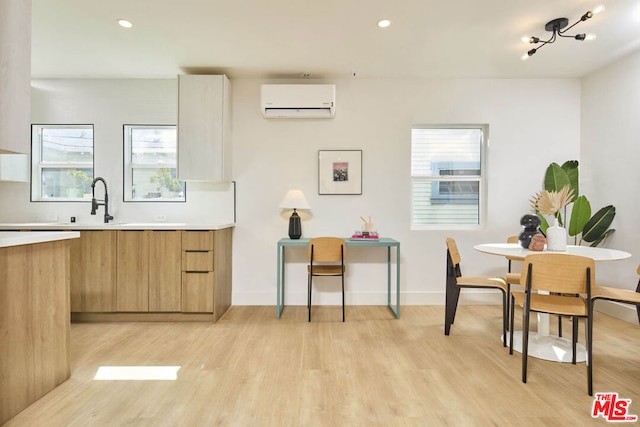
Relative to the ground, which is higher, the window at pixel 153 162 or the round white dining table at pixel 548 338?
the window at pixel 153 162

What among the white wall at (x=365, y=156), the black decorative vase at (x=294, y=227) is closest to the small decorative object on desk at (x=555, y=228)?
the white wall at (x=365, y=156)

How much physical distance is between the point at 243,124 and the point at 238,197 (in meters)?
0.88

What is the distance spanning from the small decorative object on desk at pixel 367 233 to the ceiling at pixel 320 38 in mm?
1735

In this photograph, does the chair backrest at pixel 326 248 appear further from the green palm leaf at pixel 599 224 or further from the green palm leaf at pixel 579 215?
the green palm leaf at pixel 599 224

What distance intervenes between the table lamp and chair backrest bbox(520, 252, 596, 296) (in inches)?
85.8

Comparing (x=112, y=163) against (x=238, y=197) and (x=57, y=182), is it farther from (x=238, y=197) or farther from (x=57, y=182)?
(x=238, y=197)

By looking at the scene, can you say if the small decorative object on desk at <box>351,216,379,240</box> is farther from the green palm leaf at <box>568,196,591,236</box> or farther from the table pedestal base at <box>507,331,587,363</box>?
the green palm leaf at <box>568,196,591,236</box>

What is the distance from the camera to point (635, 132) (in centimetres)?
326

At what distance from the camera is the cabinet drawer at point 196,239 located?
321 cm

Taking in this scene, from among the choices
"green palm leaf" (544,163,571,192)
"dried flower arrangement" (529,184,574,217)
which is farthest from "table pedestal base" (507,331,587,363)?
"green palm leaf" (544,163,571,192)

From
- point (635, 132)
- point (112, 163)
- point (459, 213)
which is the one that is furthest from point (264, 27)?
point (635, 132)


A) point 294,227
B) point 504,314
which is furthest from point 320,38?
point 504,314

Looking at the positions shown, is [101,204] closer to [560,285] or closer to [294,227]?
[294,227]

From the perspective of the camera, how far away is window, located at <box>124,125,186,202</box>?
153 inches
